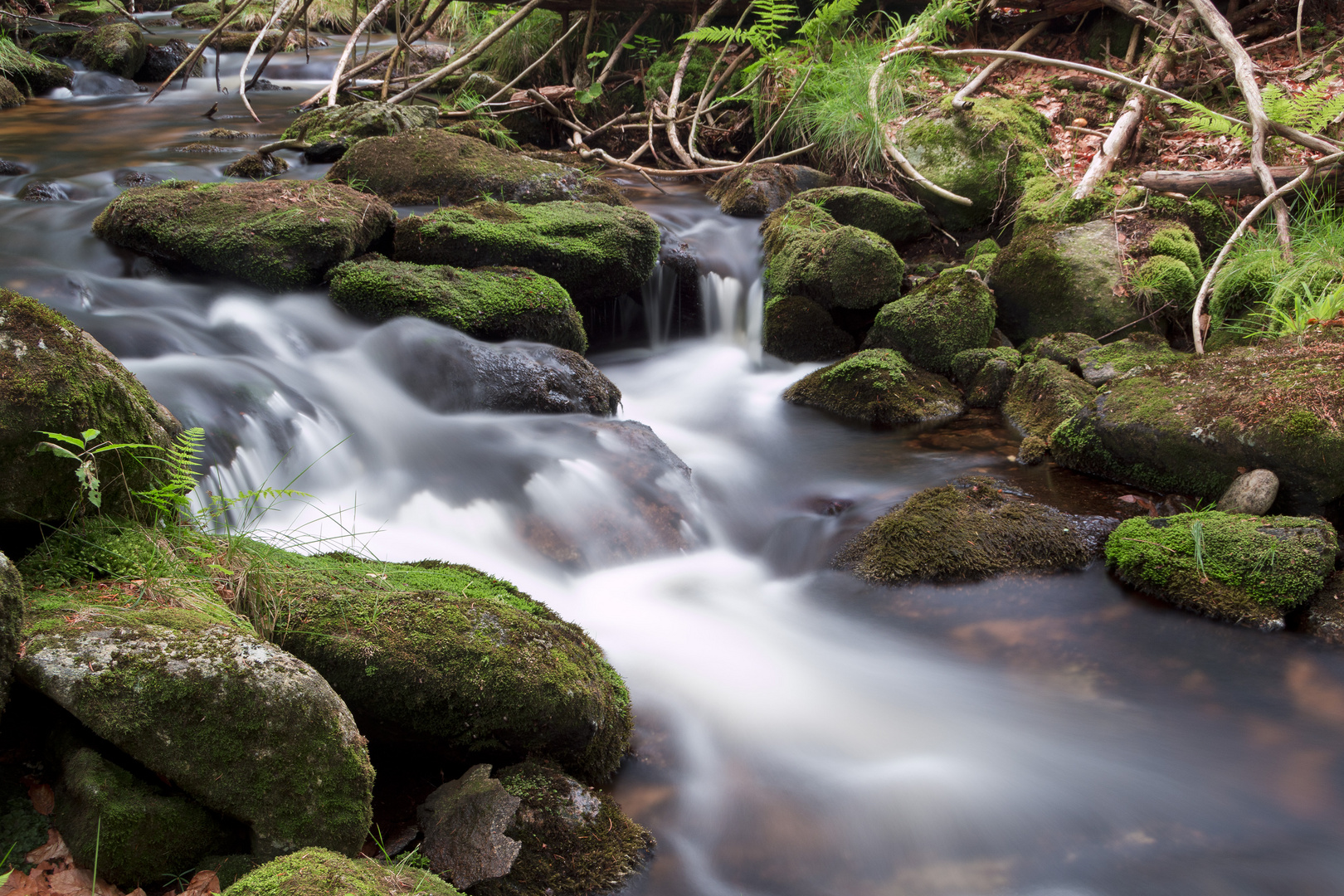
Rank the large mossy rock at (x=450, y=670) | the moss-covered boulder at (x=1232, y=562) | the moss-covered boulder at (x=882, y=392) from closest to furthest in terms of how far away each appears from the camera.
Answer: the large mossy rock at (x=450, y=670) < the moss-covered boulder at (x=1232, y=562) < the moss-covered boulder at (x=882, y=392)

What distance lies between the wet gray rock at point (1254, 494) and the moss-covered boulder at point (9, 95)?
515 inches

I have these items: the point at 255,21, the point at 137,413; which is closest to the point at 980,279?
the point at 137,413

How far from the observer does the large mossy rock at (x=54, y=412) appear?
2.21 m

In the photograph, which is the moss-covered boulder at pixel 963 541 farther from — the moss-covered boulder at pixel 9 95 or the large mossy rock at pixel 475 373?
the moss-covered boulder at pixel 9 95

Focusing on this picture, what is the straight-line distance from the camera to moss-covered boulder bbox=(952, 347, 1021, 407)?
600 cm

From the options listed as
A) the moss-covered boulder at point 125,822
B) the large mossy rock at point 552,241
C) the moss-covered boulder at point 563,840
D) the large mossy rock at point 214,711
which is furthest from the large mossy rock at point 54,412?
the large mossy rock at point 552,241

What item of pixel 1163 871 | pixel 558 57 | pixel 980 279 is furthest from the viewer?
pixel 558 57

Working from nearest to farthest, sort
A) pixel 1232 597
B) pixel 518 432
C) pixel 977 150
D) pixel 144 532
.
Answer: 1. pixel 144 532
2. pixel 1232 597
3. pixel 518 432
4. pixel 977 150

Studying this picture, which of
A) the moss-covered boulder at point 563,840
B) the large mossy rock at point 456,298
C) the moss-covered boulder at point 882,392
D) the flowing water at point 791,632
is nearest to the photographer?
the moss-covered boulder at point 563,840

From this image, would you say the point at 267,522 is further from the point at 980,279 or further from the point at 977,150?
the point at 977,150

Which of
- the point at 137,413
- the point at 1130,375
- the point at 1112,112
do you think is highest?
the point at 1112,112

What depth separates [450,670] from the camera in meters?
2.49

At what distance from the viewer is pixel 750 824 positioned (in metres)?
2.84

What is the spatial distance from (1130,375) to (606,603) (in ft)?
11.5
